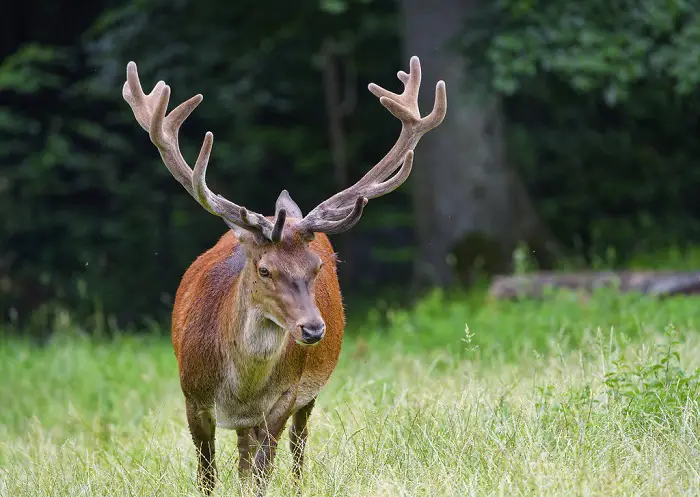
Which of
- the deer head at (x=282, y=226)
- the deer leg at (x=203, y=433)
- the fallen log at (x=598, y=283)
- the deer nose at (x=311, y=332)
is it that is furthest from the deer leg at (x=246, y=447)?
the fallen log at (x=598, y=283)

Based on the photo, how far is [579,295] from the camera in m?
10.5

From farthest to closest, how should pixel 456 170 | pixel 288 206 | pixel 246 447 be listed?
pixel 456 170 → pixel 288 206 → pixel 246 447

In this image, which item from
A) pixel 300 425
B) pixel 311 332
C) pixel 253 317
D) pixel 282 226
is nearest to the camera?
pixel 311 332

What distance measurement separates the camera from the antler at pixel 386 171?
5.53m

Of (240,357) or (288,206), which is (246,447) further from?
(288,206)

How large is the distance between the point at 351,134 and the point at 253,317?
11.1 metres

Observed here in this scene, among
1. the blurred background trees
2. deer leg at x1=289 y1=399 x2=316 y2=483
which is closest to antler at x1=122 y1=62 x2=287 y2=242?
deer leg at x1=289 y1=399 x2=316 y2=483

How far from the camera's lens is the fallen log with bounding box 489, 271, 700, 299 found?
1070 cm

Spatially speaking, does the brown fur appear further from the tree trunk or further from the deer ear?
the tree trunk

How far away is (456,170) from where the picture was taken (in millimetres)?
13305

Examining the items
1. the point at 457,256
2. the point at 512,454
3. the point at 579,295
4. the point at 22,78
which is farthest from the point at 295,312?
the point at 22,78

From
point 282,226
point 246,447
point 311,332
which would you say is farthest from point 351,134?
point 311,332

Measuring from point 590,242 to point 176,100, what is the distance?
589cm

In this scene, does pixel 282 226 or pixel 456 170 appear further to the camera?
pixel 456 170
